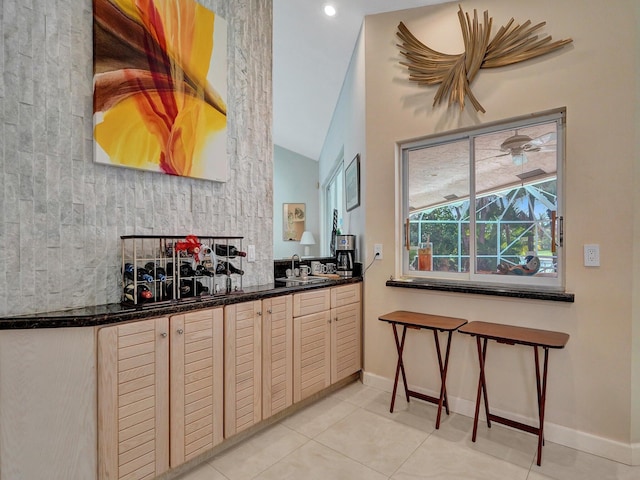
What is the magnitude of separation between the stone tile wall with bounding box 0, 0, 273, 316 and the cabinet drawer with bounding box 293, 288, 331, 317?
2.99 feet

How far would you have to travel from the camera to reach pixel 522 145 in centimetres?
233

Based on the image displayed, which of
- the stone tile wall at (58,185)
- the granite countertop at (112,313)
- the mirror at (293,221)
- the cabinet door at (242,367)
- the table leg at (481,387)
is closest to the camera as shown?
the granite countertop at (112,313)

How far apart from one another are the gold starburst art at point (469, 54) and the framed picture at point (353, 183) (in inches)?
37.4

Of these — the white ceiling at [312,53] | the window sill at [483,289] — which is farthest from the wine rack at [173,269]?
the white ceiling at [312,53]

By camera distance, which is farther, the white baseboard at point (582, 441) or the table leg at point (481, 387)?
the table leg at point (481, 387)

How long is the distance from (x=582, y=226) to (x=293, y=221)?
17.7 ft

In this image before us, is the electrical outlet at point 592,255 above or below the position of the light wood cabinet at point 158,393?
above

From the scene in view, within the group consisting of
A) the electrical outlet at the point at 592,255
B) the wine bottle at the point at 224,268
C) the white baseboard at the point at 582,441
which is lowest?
the white baseboard at the point at 582,441

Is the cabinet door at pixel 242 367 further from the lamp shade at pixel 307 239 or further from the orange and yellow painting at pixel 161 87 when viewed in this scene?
the lamp shade at pixel 307 239

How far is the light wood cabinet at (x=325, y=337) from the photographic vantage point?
96.0 inches

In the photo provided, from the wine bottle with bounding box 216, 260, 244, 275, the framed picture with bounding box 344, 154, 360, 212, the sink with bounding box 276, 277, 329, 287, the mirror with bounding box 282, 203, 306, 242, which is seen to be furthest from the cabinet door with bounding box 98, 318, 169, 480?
the mirror with bounding box 282, 203, 306, 242

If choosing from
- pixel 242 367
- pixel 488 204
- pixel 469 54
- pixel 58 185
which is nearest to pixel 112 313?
pixel 58 185

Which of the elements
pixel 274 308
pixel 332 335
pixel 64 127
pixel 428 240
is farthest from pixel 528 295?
pixel 64 127

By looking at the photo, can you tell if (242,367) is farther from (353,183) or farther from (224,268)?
(353,183)
